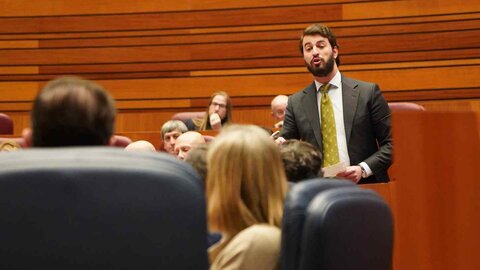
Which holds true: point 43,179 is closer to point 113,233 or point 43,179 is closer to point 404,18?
point 113,233

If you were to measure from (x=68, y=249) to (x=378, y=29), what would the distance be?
3.94 meters

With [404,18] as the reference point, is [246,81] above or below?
below

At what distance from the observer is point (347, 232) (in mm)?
1125

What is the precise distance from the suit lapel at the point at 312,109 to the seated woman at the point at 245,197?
1.43 meters

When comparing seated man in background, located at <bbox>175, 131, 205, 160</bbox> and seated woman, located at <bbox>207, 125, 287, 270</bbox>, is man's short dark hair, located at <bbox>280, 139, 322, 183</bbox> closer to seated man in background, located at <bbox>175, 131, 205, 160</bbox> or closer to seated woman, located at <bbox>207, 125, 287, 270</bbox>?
seated woman, located at <bbox>207, 125, 287, 270</bbox>

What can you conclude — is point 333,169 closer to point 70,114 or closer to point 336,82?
point 336,82

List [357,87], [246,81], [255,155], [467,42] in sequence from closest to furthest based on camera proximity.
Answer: [255,155], [357,87], [467,42], [246,81]

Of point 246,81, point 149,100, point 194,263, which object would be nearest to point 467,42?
point 246,81

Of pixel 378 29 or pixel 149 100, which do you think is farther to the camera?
pixel 149 100

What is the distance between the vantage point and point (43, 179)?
851mm

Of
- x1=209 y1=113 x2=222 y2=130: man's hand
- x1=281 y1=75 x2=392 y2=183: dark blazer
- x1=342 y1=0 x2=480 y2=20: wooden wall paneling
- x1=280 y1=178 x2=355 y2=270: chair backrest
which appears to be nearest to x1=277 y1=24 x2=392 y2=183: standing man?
x1=281 y1=75 x2=392 y2=183: dark blazer

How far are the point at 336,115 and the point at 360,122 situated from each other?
0.28 feet

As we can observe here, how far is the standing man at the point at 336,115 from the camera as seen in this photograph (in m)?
2.59

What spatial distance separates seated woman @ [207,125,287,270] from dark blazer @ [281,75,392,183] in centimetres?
139
